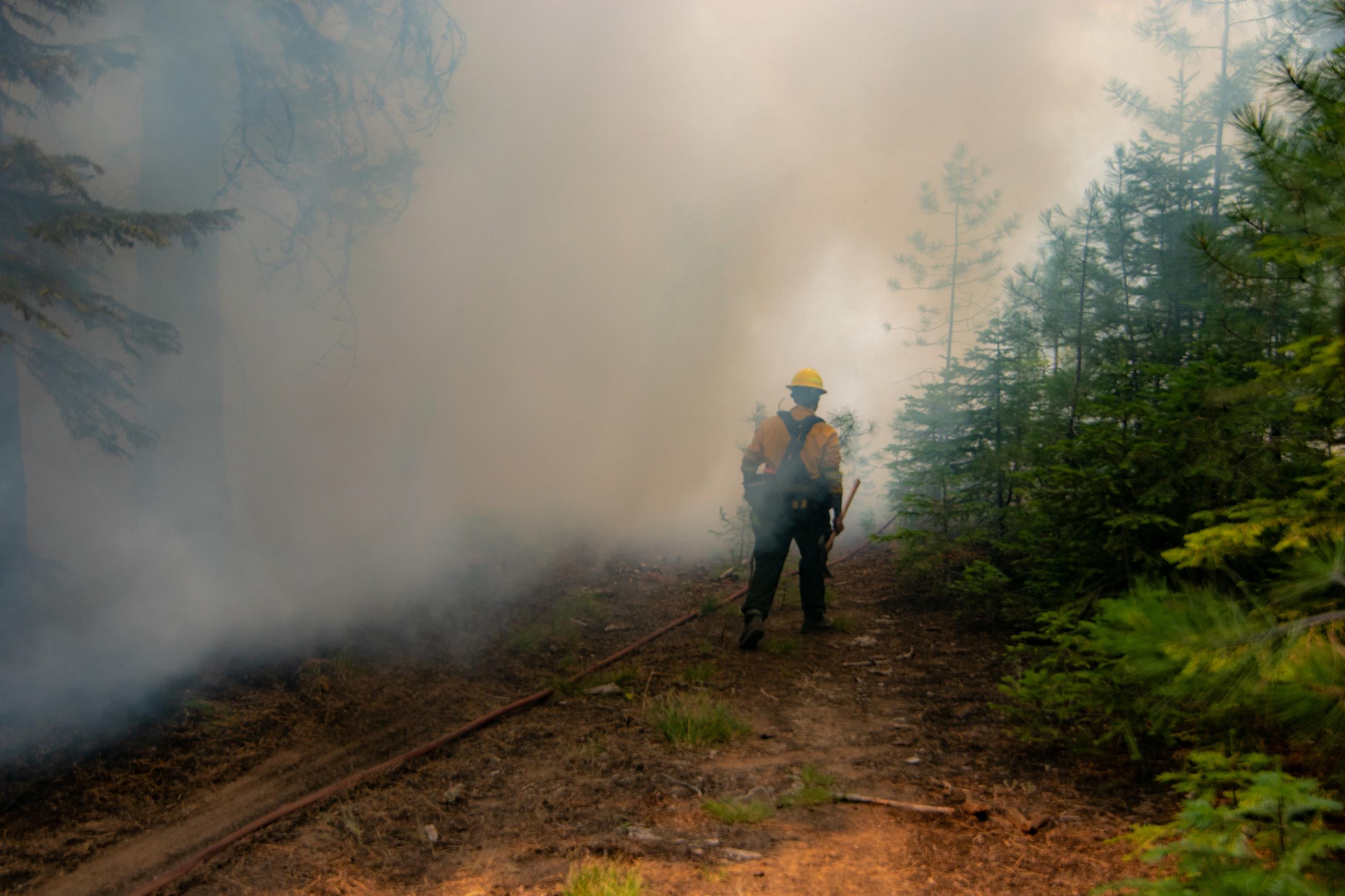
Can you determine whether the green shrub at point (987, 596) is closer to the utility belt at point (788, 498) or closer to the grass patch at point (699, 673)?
the utility belt at point (788, 498)

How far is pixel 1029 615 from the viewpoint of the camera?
22.1 feet

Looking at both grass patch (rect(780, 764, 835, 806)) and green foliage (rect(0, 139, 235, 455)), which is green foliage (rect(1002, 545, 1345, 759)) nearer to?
grass patch (rect(780, 764, 835, 806))

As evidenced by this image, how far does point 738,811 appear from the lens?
3.90m

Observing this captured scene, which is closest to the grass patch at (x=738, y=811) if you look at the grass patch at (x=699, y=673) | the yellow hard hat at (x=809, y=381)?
the grass patch at (x=699, y=673)

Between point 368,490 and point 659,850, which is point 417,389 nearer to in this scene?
point 368,490

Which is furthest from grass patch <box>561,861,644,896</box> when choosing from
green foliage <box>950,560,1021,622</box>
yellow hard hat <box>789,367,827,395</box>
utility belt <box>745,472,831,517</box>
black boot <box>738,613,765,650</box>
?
yellow hard hat <box>789,367,827,395</box>

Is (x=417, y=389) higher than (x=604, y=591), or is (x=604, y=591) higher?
(x=417, y=389)

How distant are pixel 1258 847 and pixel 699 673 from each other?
14.9ft

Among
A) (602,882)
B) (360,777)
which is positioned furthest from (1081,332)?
(360,777)

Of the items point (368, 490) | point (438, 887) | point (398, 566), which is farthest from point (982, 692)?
point (368, 490)

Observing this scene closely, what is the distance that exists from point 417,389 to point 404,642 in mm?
7108

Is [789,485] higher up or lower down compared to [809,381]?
lower down

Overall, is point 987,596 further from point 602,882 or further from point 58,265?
point 58,265

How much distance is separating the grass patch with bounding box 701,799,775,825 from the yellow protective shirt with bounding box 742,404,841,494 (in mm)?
4018
